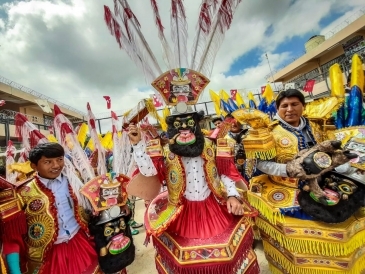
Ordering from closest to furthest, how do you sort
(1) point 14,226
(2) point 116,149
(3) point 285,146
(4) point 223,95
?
(1) point 14,226
(2) point 116,149
(3) point 285,146
(4) point 223,95

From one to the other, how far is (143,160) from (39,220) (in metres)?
0.84

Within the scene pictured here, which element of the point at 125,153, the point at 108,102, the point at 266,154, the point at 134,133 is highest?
the point at 108,102

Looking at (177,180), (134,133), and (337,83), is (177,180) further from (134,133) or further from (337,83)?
(337,83)

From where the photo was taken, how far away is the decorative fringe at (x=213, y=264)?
146 cm

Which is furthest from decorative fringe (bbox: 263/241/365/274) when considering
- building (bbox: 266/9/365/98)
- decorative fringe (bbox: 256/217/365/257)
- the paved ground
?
building (bbox: 266/9/365/98)

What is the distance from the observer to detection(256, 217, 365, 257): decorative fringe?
1689 millimetres

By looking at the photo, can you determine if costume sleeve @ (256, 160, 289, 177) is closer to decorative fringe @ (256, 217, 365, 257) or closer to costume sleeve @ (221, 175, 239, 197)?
costume sleeve @ (221, 175, 239, 197)

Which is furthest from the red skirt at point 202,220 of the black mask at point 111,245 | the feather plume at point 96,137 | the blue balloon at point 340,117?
the blue balloon at point 340,117

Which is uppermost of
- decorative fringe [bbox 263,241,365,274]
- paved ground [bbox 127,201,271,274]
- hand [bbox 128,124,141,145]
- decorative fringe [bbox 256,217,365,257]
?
hand [bbox 128,124,141,145]

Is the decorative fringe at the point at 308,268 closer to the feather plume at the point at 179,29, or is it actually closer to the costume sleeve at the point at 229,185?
the costume sleeve at the point at 229,185

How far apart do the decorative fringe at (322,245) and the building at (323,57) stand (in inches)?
422

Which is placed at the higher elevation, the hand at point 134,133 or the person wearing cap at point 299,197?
the hand at point 134,133

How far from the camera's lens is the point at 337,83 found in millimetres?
2281

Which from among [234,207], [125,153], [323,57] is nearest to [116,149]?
[125,153]
